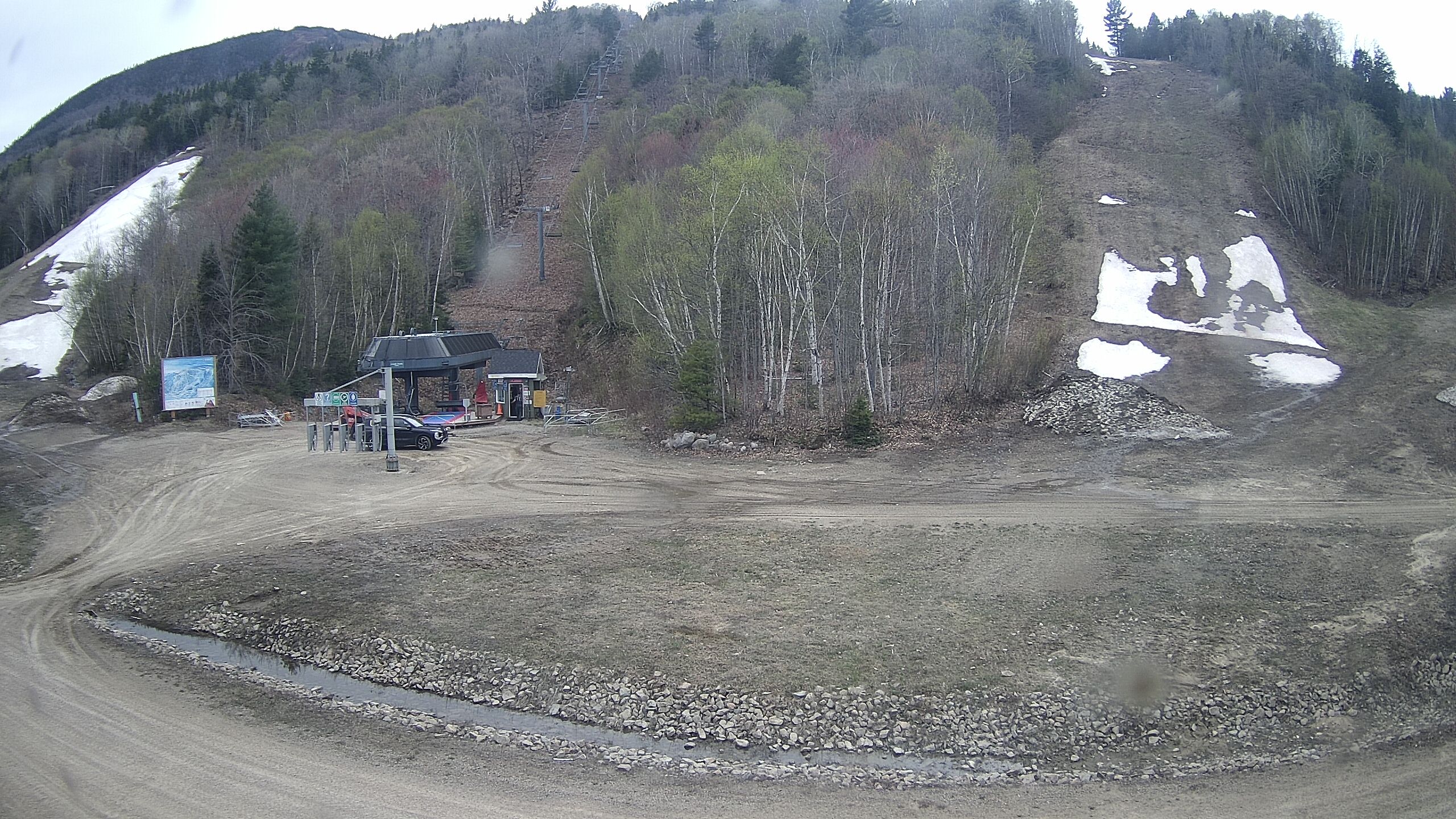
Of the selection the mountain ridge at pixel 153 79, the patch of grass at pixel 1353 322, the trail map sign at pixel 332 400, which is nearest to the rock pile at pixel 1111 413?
the patch of grass at pixel 1353 322

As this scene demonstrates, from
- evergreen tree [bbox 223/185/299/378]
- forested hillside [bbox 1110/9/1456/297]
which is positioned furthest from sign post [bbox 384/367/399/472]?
forested hillside [bbox 1110/9/1456/297]

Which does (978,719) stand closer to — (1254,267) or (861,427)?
(861,427)

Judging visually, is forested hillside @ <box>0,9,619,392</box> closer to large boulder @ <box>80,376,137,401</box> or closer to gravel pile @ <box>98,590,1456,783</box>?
large boulder @ <box>80,376,137,401</box>

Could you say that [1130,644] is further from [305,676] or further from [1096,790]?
[305,676]

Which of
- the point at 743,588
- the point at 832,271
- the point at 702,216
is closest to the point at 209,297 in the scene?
the point at 702,216

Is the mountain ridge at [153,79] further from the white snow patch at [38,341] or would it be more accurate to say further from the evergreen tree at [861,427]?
the evergreen tree at [861,427]
